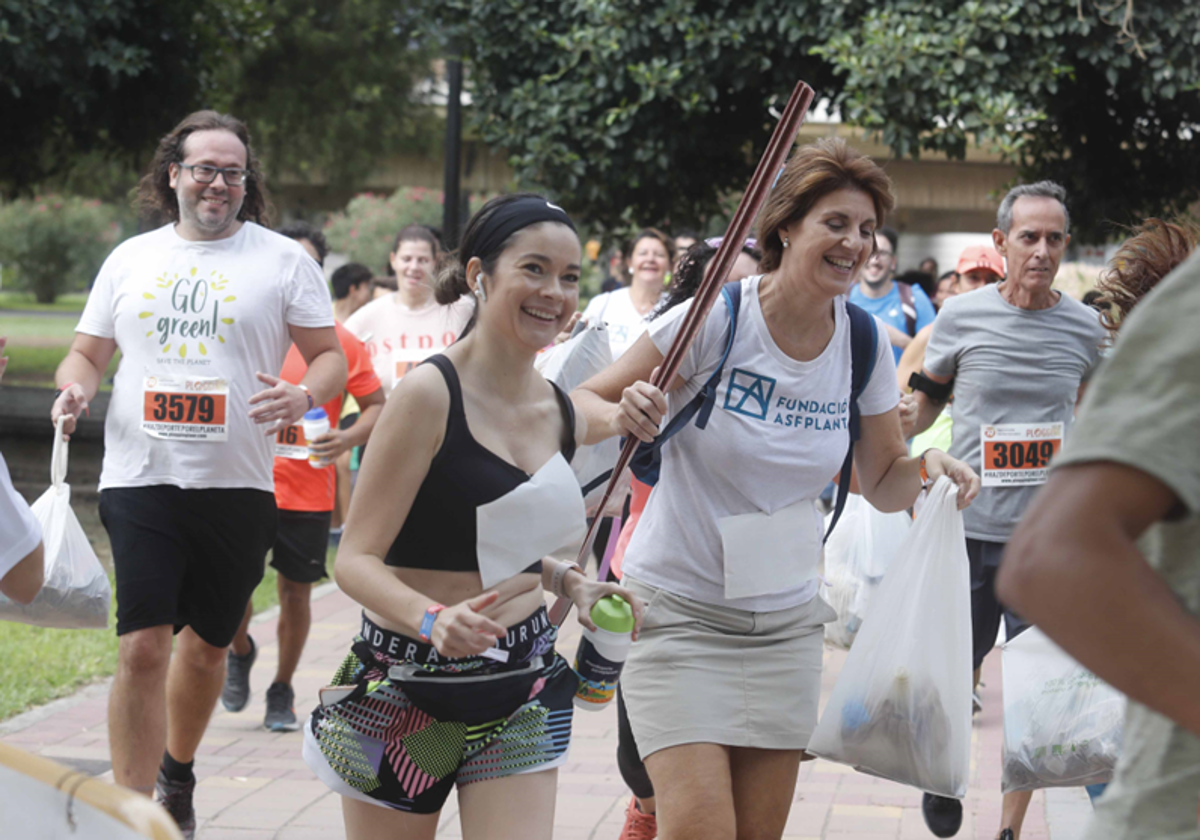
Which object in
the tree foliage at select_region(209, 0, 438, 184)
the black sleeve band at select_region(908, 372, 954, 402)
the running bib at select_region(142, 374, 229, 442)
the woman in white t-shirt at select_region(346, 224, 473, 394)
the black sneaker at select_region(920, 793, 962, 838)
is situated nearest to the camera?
the running bib at select_region(142, 374, 229, 442)

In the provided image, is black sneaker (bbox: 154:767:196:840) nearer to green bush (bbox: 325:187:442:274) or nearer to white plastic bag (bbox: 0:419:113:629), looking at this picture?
white plastic bag (bbox: 0:419:113:629)

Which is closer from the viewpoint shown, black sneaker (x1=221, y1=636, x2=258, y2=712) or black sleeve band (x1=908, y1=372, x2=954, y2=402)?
black sleeve band (x1=908, y1=372, x2=954, y2=402)

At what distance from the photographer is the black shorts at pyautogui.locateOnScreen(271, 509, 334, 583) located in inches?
248

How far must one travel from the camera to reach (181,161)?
4625mm

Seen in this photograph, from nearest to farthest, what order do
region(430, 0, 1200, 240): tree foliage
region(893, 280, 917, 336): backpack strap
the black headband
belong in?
the black headband
region(893, 280, 917, 336): backpack strap
region(430, 0, 1200, 240): tree foliage

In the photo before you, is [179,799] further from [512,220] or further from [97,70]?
[97,70]

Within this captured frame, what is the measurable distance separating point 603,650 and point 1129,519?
1.74 m

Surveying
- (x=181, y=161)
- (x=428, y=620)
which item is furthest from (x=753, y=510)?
(x=181, y=161)

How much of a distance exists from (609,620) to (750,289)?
1027 millimetres

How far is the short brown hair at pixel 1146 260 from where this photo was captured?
10.6ft

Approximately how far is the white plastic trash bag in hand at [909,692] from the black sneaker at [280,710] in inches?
127

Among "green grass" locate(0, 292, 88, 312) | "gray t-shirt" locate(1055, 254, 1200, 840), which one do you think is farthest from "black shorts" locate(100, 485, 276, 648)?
"green grass" locate(0, 292, 88, 312)

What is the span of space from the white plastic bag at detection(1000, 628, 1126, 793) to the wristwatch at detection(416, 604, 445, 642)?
5.98ft

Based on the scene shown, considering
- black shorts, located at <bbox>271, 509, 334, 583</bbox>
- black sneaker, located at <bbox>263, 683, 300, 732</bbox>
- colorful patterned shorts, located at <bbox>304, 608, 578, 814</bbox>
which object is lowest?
black sneaker, located at <bbox>263, 683, 300, 732</bbox>
